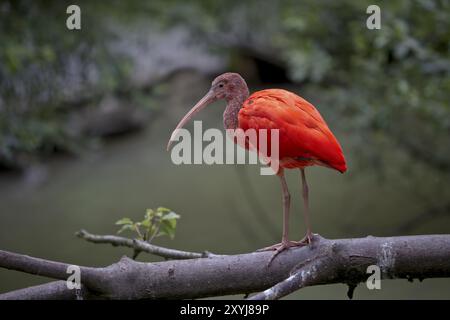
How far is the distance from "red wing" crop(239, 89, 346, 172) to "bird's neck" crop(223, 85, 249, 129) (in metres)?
0.09

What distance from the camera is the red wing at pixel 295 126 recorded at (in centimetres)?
246

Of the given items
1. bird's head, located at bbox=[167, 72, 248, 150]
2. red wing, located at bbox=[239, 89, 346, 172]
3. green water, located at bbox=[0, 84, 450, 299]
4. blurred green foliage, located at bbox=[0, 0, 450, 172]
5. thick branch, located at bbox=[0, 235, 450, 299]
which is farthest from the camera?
green water, located at bbox=[0, 84, 450, 299]

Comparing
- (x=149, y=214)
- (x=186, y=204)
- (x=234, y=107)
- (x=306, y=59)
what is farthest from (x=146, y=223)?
(x=186, y=204)

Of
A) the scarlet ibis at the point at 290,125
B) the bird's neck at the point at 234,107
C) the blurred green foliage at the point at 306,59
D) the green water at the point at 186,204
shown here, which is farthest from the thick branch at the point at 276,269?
the green water at the point at 186,204

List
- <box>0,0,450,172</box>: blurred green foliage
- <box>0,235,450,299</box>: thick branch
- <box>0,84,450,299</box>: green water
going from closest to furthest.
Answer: <box>0,235,450,299</box>: thick branch → <box>0,0,450,172</box>: blurred green foliage → <box>0,84,450,299</box>: green water

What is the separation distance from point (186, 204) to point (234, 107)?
450cm

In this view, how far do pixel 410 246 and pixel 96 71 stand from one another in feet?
13.1

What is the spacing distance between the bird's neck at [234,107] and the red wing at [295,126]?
0.09 meters

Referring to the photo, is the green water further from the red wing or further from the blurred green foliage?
the red wing

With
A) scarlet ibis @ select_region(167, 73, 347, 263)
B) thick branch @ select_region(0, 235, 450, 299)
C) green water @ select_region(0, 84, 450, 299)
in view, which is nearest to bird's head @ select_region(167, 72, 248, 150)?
scarlet ibis @ select_region(167, 73, 347, 263)

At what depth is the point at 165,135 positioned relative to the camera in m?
8.35

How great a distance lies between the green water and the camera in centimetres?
628

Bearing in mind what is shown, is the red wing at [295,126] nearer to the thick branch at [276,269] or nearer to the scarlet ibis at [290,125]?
the scarlet ibis at [290,125]

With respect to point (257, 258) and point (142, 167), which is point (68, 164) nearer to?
point (142, 167)
